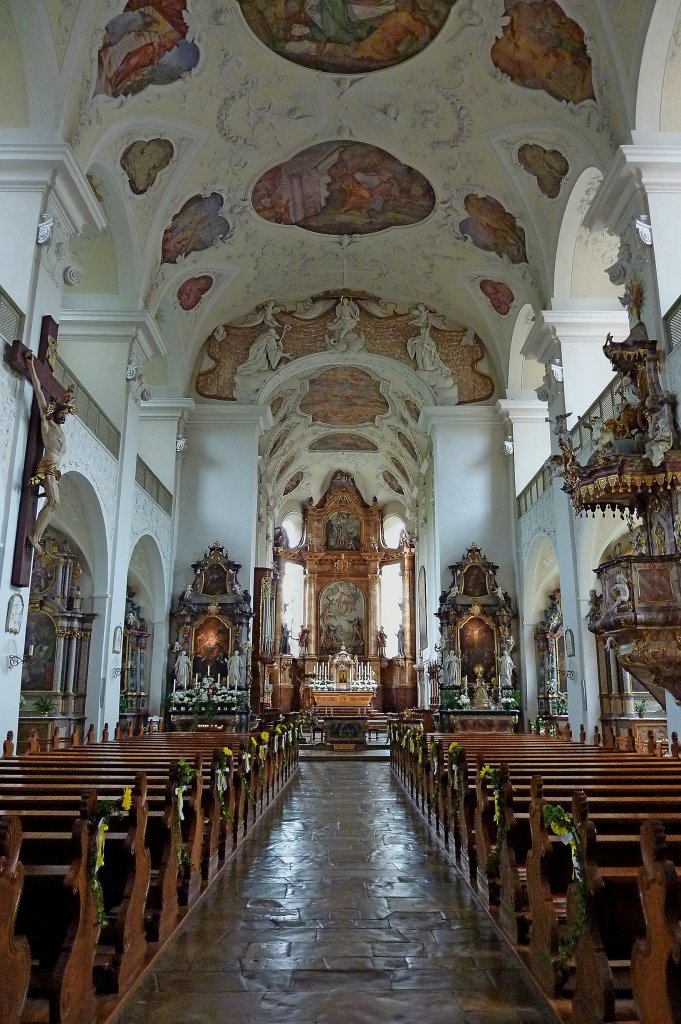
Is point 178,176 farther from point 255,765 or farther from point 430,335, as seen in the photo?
point 255,765

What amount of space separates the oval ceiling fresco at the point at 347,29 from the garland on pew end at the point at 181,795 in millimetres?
10527

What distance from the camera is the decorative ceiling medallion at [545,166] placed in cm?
1243

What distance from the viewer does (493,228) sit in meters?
15.0

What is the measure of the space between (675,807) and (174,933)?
2901 millimetres

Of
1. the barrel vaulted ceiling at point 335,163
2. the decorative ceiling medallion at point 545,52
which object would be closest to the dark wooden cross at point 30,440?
the barrel vaulted ceiling at point 335,163

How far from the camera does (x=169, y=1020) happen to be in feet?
10.6

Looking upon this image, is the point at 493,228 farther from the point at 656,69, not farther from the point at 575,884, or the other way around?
the point at 575,884

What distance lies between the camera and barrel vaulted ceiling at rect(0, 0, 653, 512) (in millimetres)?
10578

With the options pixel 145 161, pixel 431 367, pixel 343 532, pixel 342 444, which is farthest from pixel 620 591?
pixel 343 532

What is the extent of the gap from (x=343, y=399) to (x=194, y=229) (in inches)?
368

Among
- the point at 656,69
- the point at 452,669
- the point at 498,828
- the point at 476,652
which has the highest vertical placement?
the point at 656,69

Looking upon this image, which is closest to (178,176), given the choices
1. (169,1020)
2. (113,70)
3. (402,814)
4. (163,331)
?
(113,70)

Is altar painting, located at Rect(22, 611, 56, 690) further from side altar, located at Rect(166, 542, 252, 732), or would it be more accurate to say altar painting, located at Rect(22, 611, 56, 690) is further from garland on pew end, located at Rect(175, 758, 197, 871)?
garland on pew end, located at Rect(175, 758, 197, 871)

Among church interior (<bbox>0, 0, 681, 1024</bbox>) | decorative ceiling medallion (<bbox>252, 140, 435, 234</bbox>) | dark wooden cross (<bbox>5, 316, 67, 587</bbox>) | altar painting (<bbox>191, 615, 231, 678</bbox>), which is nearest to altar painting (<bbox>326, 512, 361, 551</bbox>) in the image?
church interior (<bbox>0, 0, 681, 1024</bbox>)
